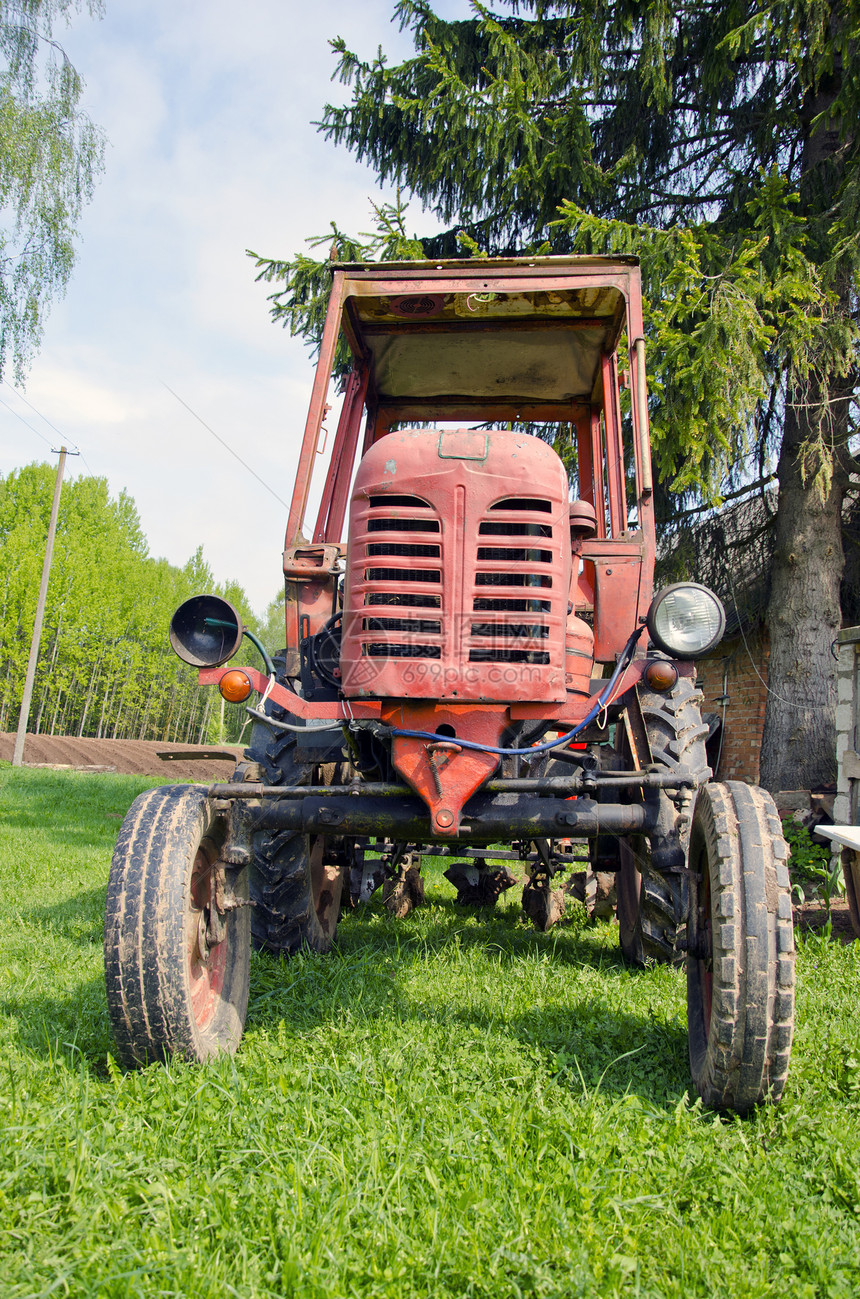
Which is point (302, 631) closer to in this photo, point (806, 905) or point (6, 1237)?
point (6, 1237)

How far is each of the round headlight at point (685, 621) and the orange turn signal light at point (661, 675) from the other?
4.5 inches

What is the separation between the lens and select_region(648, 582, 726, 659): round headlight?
2963mm

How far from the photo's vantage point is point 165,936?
2.58 m

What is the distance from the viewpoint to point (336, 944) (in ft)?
14.5

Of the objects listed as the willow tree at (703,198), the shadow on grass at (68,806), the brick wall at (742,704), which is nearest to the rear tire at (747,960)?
the willow tree at (703,198)

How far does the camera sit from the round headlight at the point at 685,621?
2963mm

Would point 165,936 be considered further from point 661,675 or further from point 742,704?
point 742,704

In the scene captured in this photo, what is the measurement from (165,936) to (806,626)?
20.9 ft

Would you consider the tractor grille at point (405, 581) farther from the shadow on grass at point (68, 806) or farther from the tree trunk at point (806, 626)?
the shadow on grass at point (68, 806)

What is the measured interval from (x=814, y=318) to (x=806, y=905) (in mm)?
4135

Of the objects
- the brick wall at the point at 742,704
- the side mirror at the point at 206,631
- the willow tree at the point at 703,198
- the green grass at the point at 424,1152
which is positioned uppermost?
the willow tree at the point at 703,198

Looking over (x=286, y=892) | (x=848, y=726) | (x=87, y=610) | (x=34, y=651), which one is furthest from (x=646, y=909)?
(x=87, y=610)

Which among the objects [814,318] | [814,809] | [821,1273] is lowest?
[821,1273]

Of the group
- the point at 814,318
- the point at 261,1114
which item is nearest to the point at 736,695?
the point at 814,318
